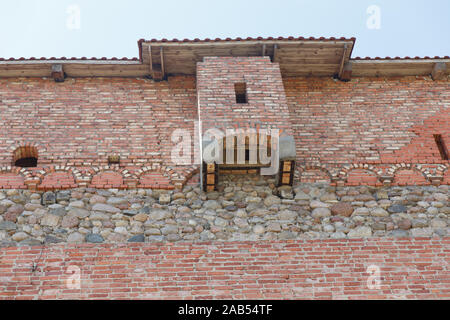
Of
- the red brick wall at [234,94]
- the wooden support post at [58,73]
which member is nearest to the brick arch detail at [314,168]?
the red brick wall at [234,94]

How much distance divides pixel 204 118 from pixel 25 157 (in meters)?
3.09

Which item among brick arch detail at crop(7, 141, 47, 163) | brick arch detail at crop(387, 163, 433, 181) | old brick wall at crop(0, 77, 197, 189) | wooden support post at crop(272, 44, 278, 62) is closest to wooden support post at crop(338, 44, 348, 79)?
wooden support post at crop(272, 44, 278, 62)

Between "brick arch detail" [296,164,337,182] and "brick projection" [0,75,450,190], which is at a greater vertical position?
"brick projection" [0,75,450,190]

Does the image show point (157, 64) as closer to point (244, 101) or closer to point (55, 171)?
point (244, 101)

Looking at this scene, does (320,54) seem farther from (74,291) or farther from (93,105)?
(74,291)

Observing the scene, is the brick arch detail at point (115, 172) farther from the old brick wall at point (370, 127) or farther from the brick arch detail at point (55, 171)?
the old brick wall at point (370, 127)

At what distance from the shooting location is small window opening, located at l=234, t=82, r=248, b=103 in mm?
8062

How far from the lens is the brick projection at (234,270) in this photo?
6.02 meters

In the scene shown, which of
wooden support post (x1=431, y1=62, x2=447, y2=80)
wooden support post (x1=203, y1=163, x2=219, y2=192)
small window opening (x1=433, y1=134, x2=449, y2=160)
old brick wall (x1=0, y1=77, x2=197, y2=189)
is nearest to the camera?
wooden support post (x1=203, y1=163, x2=219, y2=192)

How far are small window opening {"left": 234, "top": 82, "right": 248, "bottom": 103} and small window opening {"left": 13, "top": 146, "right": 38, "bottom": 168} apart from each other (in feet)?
11.2

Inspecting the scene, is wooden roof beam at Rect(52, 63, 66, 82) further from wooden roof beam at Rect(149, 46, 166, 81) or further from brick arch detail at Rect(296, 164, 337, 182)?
brick arch detail at Rect(296, 164, 337, 182)

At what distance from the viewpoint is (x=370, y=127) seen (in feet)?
27.5

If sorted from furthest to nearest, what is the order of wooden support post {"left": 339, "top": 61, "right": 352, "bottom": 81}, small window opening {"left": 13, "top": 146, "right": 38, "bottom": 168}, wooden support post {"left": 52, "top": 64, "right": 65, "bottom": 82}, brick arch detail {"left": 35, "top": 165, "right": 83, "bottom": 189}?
1. wooden support post {"left": 339, "top": 61, "right": 352, "bottom": 81}
2. wooden support post {"left": 52, "top": 64, "right": 65, "bottom": 82}
3. small window opening {"left": 13, "top": 146, "right": 38, "bottom": 168}
4. brick arch detail {"left": 35, "top": 165, "right": 83, "bottom": 189}
